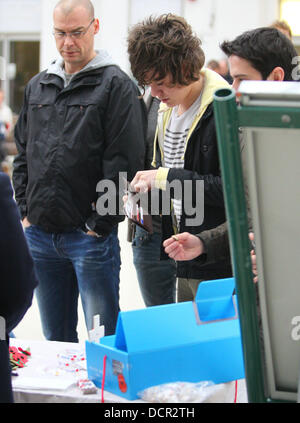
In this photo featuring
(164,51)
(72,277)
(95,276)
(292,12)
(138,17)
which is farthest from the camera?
(138,17)

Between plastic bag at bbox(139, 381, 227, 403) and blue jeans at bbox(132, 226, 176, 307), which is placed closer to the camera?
plastic bag at bbox(139, 381, 227, 403)

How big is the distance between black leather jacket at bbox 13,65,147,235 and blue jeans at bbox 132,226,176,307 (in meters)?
0.14

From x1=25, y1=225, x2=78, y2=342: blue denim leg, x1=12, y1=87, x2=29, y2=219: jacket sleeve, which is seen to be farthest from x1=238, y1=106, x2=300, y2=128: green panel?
x1=12, y1=87, x2=29, y2=219: jacket sleeve

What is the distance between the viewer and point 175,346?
1406 millimetres

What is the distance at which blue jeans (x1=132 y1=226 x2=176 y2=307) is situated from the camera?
248cm

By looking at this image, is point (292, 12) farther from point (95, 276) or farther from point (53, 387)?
point (53, 387)

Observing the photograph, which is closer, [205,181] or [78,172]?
[205,181]

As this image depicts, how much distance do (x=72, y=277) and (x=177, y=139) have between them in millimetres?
782

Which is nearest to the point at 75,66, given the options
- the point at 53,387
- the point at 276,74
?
the point at 276,74

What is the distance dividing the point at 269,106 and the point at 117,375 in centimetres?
76

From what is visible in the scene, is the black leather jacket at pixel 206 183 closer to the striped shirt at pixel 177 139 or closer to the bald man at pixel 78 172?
the striped shirt at pixel 177 139

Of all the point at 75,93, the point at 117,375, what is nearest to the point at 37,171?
the point at 75,93

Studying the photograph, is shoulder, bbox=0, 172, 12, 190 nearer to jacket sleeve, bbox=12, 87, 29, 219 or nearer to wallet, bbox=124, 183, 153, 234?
wallet, bbox=124, 183, 153, 234
